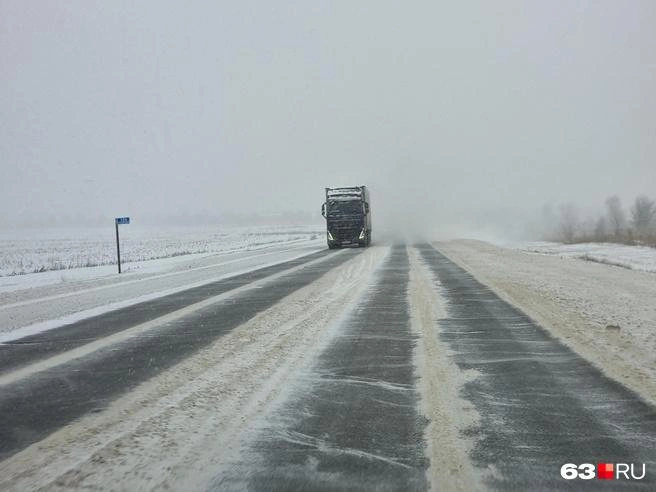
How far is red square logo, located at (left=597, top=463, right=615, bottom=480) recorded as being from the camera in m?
3.43

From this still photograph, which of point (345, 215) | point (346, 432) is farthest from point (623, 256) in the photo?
point (346, 432)

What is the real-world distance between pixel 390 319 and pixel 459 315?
118 centimetres

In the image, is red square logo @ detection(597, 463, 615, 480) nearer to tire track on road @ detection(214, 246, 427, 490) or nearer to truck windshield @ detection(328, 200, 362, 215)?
tire track on road @ detection(214, 246, 427, 490)

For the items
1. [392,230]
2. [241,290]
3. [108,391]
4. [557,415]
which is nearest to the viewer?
[557,415]

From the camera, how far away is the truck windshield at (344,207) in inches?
1345

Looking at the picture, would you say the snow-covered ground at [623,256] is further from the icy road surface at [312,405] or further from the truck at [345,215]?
the icy road surface at [312,405]

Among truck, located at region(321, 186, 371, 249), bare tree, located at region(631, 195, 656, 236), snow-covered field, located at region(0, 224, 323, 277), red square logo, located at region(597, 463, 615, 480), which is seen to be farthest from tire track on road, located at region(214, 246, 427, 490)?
bare tree, located at region(631, 195, 656, 236)

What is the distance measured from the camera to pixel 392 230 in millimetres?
62219

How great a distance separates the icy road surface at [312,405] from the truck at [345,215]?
24.5 m

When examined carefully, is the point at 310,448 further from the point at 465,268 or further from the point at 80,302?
the point at 465,268

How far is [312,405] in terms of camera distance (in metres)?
4.84

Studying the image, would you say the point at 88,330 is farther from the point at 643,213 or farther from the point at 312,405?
the point at 643,213

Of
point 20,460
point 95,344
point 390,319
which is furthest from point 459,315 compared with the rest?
point 20,460

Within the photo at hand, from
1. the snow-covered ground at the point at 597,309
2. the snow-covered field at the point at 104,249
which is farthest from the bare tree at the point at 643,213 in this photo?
the snow-covered ground at the point at 597,309
